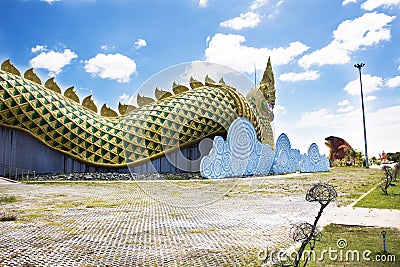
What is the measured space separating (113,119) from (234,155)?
988 cm

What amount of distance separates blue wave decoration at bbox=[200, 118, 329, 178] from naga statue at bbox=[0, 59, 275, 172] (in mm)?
2602

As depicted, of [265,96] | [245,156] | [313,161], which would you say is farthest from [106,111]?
[313,161]

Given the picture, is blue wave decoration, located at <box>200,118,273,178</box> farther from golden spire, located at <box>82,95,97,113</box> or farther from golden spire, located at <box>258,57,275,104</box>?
golden spire, located at <box>258,57,275,104</box>

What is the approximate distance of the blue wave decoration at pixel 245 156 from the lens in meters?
19.8

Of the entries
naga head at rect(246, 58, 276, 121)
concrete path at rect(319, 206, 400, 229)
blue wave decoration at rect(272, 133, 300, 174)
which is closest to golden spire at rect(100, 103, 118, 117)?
naga head at rect(246, 58, 276, 121)

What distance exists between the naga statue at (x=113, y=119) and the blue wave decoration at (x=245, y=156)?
8.54 feet

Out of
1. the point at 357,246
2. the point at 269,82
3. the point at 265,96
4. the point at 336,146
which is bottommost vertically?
the point at 357,246

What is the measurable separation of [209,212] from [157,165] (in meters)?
15.3

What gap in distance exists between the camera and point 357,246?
4.80 meters

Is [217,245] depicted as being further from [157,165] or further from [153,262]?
[157,165]

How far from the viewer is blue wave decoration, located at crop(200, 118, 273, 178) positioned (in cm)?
1972

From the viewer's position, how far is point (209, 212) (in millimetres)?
8234

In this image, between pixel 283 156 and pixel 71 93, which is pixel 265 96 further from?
pixel 71 93

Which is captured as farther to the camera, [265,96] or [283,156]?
[265,96]
